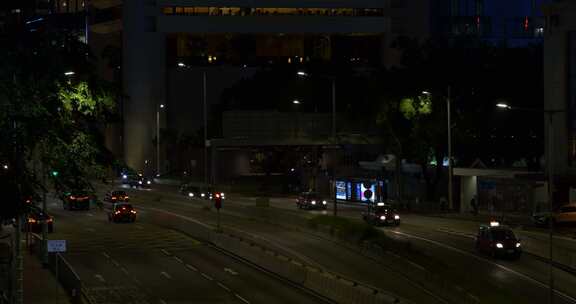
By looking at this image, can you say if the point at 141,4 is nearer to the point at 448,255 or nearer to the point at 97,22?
the point at 97,22

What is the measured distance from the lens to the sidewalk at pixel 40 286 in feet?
103

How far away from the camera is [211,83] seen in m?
128

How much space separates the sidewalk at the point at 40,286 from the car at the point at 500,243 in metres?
19.1

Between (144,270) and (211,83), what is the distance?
8804cm

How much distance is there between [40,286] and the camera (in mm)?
34688

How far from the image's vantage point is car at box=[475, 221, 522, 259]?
42000 millimetres

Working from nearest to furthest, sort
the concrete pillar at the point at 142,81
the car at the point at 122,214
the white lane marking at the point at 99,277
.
→ the white lane marking at the point at 99,277 < the car at the point at 122,214 < the concrete pillar at the point at 142,81

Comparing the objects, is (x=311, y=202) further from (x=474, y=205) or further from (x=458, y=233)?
(x=458, y=233)

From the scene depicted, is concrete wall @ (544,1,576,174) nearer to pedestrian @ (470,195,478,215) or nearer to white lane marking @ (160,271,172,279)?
pedestrian @ (470,195,478,215)

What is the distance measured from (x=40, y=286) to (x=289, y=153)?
2737 inches


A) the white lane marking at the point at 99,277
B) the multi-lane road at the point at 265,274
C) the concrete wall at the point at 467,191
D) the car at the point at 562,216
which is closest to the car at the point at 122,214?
the multi-lane road at the point at 265,274

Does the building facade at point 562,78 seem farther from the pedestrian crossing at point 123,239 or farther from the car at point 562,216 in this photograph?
the pedestrian crossing at point 123,239

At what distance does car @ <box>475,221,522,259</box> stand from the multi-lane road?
505 mm

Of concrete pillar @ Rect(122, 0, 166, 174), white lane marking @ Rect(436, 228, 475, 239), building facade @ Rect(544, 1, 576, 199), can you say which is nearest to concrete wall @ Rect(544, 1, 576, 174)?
building facade @ Rect(544, 1, 576, 199)
